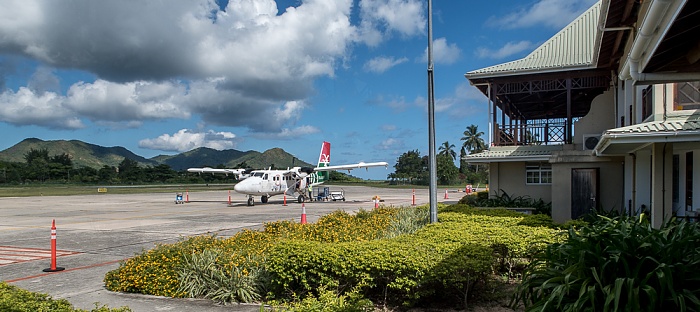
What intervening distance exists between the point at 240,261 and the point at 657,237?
5.10 metres

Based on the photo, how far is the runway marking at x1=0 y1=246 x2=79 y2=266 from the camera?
432 inches

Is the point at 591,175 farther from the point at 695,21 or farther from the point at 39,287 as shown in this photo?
the point at 39,287

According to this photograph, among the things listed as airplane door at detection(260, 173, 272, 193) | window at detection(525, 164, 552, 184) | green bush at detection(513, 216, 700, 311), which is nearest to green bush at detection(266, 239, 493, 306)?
green bush at detection(513, 216, 700, 311)

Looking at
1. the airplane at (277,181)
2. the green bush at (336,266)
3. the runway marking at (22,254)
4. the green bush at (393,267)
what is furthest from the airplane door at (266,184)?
the green bush at (393,267)

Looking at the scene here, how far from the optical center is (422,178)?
85438 mm

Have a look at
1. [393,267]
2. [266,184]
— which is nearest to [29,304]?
[393,267]

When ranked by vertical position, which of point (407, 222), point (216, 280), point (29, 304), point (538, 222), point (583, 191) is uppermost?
point (583, 191)

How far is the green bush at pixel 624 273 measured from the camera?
12.6ft

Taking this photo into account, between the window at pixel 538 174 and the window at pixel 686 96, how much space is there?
289 inches

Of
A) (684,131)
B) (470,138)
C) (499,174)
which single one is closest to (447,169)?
(470,138)

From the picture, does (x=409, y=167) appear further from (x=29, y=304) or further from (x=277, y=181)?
(x=29, y=304)

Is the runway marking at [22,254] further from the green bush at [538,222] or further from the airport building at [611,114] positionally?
the airport building at [611,114]

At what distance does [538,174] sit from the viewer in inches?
714

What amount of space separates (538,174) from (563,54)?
179 inches
